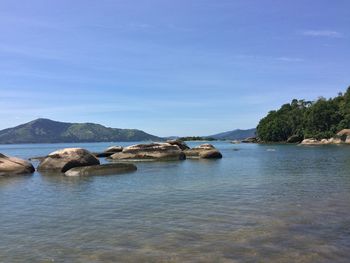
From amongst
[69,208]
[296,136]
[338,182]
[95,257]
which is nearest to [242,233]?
[95,257]

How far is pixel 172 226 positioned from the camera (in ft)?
40.6

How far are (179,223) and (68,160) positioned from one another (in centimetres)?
2234

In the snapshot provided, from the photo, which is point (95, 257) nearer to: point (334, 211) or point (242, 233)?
point (242, 233)

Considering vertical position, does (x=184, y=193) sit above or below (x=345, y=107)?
below

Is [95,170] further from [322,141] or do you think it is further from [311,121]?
[311,121]

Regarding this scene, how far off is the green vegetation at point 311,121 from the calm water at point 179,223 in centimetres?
11291

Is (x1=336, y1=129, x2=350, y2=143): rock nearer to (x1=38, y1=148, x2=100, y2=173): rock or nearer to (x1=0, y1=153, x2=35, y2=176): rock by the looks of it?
(x1=38, y1=148, x2=100, y2=173): rock

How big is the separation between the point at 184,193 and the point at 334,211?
25.2 feet

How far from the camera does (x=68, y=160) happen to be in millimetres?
33344

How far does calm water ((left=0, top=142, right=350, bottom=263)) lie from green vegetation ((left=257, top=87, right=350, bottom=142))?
370 ft

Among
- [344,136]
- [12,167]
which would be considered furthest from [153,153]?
[344,136]

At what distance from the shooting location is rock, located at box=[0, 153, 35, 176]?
1215 inches

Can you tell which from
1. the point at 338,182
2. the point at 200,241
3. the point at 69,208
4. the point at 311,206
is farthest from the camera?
the point at 338,182

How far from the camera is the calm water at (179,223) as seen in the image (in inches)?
375
